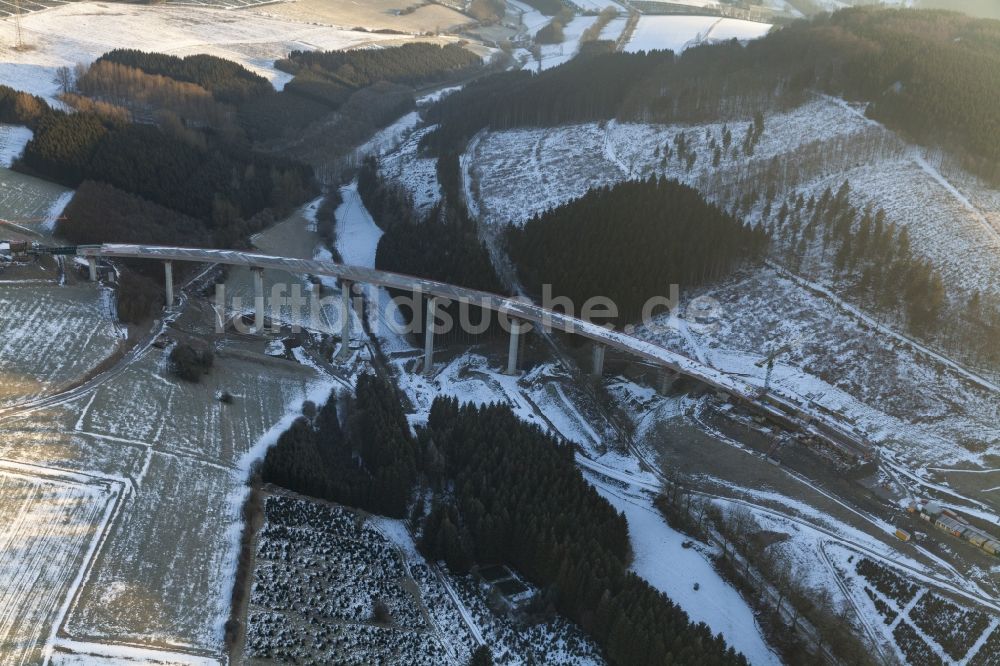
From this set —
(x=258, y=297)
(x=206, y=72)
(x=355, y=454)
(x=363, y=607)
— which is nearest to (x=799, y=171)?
(x=258, y=297)

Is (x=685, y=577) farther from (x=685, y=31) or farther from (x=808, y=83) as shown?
(x=685, y=31)

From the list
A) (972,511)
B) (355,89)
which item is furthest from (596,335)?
(355,89)

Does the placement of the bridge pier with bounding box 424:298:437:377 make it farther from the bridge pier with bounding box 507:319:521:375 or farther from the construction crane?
the construction crane

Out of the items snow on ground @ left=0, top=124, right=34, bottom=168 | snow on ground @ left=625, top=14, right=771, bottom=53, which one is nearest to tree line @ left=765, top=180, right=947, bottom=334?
snow on ground @ left=0, top=124, right=34, bottom=168

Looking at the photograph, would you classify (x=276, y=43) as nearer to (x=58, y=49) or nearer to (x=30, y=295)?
(x=58, y=49)

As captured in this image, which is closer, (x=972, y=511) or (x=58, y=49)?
(x=972, y=511)

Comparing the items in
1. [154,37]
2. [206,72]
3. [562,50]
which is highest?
[562,50]
